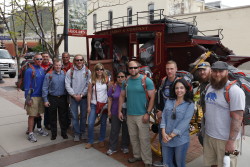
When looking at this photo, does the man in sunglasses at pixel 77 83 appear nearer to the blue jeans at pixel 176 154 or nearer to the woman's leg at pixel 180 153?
the blue jeans at pixel 176 154

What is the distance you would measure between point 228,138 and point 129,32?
13.1 feet

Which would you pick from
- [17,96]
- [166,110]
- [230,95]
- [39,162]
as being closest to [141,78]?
[166,110]

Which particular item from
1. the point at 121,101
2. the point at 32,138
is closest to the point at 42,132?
the point at 32,138

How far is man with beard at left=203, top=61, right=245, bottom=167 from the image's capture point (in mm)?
2629

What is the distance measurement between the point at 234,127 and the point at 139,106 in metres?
1.53

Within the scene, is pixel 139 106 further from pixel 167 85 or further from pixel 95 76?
pixel 95 76

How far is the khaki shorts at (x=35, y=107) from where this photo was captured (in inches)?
196

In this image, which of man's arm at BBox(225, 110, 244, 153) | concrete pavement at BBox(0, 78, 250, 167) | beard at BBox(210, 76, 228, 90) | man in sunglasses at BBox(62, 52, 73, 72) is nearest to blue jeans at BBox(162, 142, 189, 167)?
A: man's arm at BBox(225, 110, 244, 153)

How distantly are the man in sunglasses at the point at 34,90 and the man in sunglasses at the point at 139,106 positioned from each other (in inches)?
79.9

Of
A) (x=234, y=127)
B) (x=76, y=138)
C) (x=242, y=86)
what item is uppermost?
(x=242, y=86)

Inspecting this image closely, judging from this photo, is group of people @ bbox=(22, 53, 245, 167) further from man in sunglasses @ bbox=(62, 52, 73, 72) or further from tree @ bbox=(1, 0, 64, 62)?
tree @ bbox=(1, 0, 64, 62)

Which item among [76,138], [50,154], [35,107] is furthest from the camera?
[76,138]

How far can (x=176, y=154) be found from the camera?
3105mm

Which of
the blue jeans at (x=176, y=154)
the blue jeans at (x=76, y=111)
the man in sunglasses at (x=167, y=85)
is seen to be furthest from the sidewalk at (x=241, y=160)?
the blue jeans at (x=76, y=111)
